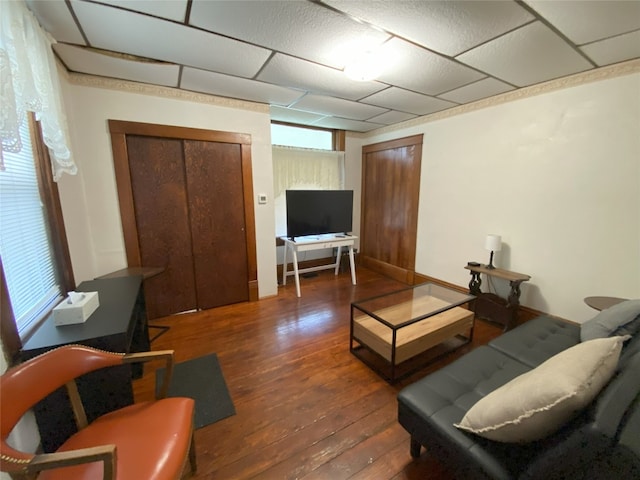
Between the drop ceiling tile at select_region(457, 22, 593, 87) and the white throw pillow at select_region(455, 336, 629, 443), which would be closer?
the white throw pillow at select_region(455, 336, 629, 443)

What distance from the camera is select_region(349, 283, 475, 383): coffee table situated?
2035 millimetres

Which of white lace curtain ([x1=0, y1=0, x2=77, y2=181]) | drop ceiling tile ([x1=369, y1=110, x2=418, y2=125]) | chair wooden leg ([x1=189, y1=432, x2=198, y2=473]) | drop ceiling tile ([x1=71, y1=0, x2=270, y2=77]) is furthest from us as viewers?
drop ceiling tile ([x1=369, y1=110, x2=418, y2=125])

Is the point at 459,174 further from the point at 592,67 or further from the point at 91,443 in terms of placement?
the point at 91,443

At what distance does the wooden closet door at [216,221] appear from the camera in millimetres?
2941

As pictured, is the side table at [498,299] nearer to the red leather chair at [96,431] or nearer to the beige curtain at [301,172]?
the beige curtain at [301,172]

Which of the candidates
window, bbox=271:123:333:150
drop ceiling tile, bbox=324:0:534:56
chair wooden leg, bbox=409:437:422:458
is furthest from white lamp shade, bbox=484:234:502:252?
window, bbox=271:123:333:150

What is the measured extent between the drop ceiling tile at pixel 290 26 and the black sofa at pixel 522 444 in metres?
2.10

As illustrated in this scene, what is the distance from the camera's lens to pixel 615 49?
6.15 feet

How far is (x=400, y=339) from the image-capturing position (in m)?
2.07

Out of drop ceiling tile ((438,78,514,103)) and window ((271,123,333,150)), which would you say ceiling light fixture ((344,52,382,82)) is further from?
window ((271,123,333,150))

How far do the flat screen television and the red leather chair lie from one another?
265 cm

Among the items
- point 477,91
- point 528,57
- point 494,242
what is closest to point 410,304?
point 494,242

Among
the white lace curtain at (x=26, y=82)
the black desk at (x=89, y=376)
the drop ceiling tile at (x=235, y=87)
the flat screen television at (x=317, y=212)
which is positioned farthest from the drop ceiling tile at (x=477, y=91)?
the black desk at (x=89, y=376)

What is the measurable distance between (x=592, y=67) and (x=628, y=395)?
267cm
